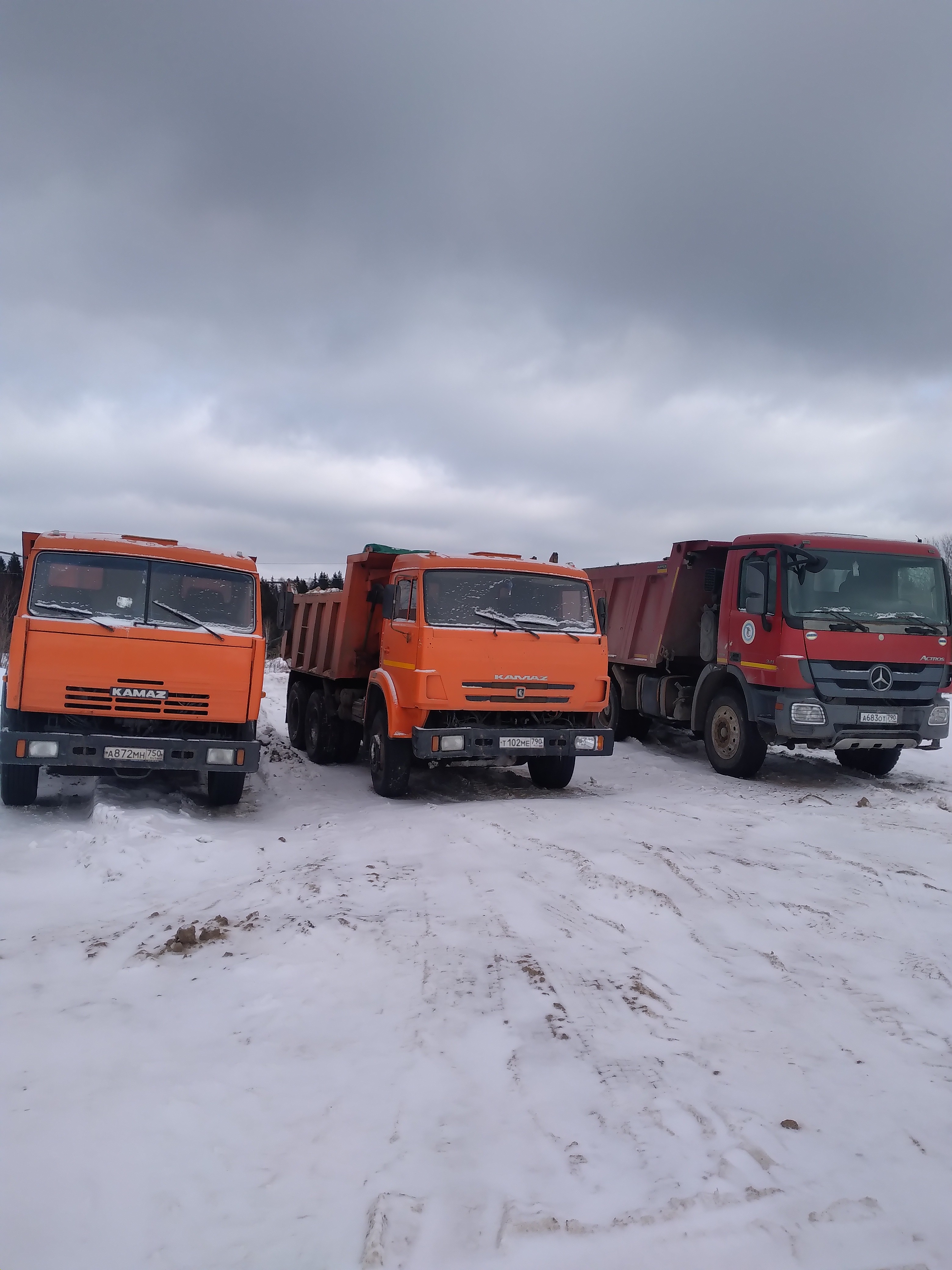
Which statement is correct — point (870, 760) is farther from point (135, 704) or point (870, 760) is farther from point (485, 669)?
point (135, 704)

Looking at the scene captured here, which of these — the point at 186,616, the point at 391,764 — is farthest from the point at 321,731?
the point at 186,616

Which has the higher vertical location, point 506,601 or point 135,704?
point 506,601

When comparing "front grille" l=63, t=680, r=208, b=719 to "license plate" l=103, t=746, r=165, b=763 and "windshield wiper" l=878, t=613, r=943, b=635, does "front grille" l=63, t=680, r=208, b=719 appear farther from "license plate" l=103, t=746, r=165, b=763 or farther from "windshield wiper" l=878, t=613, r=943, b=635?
"windshield wiper" l=878, t=613, r=943, b=635

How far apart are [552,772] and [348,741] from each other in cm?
316

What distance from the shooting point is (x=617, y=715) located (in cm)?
1325

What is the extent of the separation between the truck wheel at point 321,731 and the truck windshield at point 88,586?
374cm

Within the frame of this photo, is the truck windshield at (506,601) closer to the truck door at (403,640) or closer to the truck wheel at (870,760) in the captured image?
the truck door at (403,640)

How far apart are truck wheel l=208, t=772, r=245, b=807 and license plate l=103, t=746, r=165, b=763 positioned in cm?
64

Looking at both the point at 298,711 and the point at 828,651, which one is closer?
the point at 828,651

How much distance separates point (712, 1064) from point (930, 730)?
291 inches

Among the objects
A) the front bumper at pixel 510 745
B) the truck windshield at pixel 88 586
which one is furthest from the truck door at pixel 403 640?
the truck windshield at pixel 88 586

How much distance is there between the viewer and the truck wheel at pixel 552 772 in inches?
357

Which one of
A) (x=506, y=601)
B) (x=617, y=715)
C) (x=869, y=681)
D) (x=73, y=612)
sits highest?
(x=506, y=601)

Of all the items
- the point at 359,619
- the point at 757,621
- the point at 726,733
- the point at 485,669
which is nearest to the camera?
the point at 485,669
